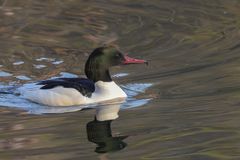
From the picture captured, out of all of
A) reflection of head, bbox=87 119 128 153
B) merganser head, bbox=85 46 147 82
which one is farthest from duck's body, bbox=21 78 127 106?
reflection of head, bbox=87 119 128 153

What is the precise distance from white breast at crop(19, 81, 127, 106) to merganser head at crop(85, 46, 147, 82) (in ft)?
0.39

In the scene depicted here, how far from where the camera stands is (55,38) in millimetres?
16250

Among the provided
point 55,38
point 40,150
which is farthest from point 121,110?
point 55,38

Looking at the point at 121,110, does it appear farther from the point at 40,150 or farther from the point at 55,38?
the point at 55,38

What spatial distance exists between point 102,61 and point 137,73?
1.32 metres

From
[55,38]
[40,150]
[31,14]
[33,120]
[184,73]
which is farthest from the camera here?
[31,14]

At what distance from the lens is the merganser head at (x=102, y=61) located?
12.2m

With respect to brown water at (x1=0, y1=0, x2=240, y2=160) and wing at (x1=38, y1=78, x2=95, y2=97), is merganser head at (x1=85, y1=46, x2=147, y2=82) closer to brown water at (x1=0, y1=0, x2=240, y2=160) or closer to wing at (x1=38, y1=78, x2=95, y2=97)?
wing at (x1=38, y1=78, x2=95, y2=97)

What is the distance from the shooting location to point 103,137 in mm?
9609

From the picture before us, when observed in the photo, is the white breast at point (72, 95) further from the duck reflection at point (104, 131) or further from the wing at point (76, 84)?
the duck reflection at point (104, 131)

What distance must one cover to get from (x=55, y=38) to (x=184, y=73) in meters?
4.04

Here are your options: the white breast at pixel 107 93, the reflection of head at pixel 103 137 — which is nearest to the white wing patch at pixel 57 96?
the white breast at pixel 107 93

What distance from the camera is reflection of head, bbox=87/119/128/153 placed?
29.6ft

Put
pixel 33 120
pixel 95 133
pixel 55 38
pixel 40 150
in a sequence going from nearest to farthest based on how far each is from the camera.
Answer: pixel 40 150 → pixel 95 133 → pixel 33 120 → pixel 55 38
